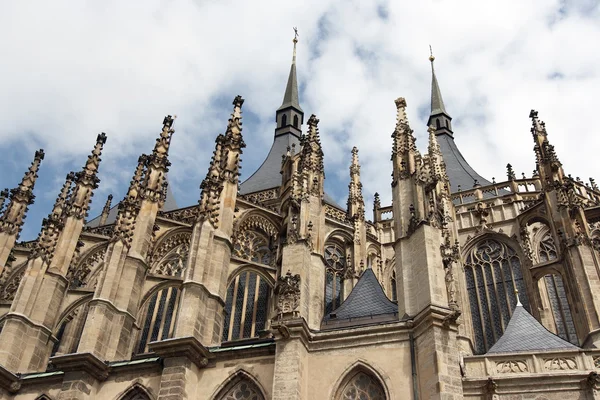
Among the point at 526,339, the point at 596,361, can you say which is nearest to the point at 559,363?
the point at 596,361

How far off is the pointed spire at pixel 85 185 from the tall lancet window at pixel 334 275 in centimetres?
753

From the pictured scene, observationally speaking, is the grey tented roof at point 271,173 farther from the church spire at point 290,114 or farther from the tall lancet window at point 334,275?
the tall lancet window at point 334,275

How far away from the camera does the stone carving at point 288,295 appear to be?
36.1 feet

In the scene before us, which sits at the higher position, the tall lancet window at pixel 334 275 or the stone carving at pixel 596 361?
the tall lancet window at pixel 334 275

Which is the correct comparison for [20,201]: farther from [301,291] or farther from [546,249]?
[546,249]

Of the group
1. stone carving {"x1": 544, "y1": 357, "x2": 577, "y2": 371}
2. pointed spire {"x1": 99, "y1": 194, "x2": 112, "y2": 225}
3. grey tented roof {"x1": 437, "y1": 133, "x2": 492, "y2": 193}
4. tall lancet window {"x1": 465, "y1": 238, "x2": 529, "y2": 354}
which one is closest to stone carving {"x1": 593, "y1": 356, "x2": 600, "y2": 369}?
stone carving {"x1": 544, "y1": 357, "x2": 577, "y2": 371}

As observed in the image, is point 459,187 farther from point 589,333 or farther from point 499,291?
point 589,333

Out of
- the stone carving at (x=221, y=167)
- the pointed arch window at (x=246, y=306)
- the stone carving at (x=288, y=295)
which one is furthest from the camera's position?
the pointed arch window at (x=246, y=306)

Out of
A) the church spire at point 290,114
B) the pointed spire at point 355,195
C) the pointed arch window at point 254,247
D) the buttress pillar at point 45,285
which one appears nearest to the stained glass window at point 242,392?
the buttress pillar at point 45,285

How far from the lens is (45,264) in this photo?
1508 centimetres

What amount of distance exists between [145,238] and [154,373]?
428 cm

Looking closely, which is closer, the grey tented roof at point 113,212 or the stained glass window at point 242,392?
the stained glass window at point 242,392

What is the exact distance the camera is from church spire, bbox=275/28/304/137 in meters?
31.4

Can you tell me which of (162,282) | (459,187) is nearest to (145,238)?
(162,282)
